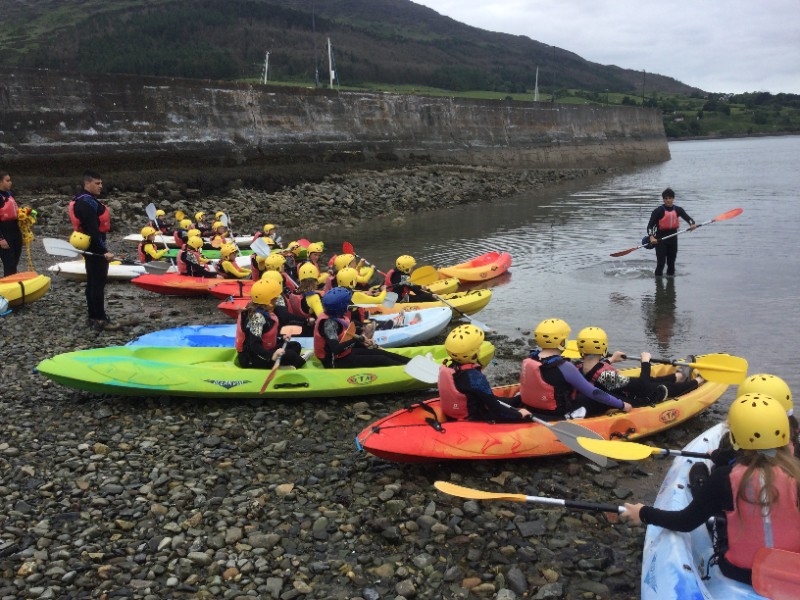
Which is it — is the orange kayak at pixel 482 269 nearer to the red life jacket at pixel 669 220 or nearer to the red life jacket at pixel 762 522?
the red life jacket at pixel 669 220

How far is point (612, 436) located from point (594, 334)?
97 centimetres

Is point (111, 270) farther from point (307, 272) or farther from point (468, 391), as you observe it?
point (468, 391)

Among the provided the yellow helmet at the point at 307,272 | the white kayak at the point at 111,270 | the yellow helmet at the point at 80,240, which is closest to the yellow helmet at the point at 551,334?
the yellow helmet at the point at 307,272

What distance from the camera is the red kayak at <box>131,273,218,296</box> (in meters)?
12.8

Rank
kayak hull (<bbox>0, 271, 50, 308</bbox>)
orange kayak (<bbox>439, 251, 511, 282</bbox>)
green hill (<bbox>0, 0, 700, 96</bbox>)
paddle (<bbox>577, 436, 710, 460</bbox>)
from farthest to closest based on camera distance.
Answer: green hill (<bbox>0, 0, 700, 96</bbox>) → orange kayak (<bbox>439, 251, 511, 282</bbox>) → kayak hull (<bbox>0, 271, 50, 308</bbox>) → paddle (<bbox>577, 436, 710, 460</bbox>)

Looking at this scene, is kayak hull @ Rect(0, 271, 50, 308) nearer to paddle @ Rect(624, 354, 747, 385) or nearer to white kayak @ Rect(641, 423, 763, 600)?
paddle @ Rect(624, 354, 747, 385)

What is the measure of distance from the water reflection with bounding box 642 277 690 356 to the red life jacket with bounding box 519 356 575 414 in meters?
4.34

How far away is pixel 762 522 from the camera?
10.6 ft

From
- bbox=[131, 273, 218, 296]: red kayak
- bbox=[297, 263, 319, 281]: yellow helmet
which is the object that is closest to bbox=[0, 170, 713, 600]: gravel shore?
bbox=[297, 263, 319, 281]: yellow helmet

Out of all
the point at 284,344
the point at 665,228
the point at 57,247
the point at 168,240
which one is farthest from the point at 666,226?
the point at 168,240

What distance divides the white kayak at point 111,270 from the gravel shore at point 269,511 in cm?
678

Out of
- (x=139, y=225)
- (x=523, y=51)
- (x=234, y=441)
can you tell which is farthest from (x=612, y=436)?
(x=523, y=51)

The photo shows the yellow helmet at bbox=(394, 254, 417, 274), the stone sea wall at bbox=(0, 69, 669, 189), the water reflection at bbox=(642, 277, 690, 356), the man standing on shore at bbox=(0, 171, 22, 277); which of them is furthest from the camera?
the stone sea wall at bbox=(0, 69, 669, 189)

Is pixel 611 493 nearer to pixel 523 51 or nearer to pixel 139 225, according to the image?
pixel 139 225
